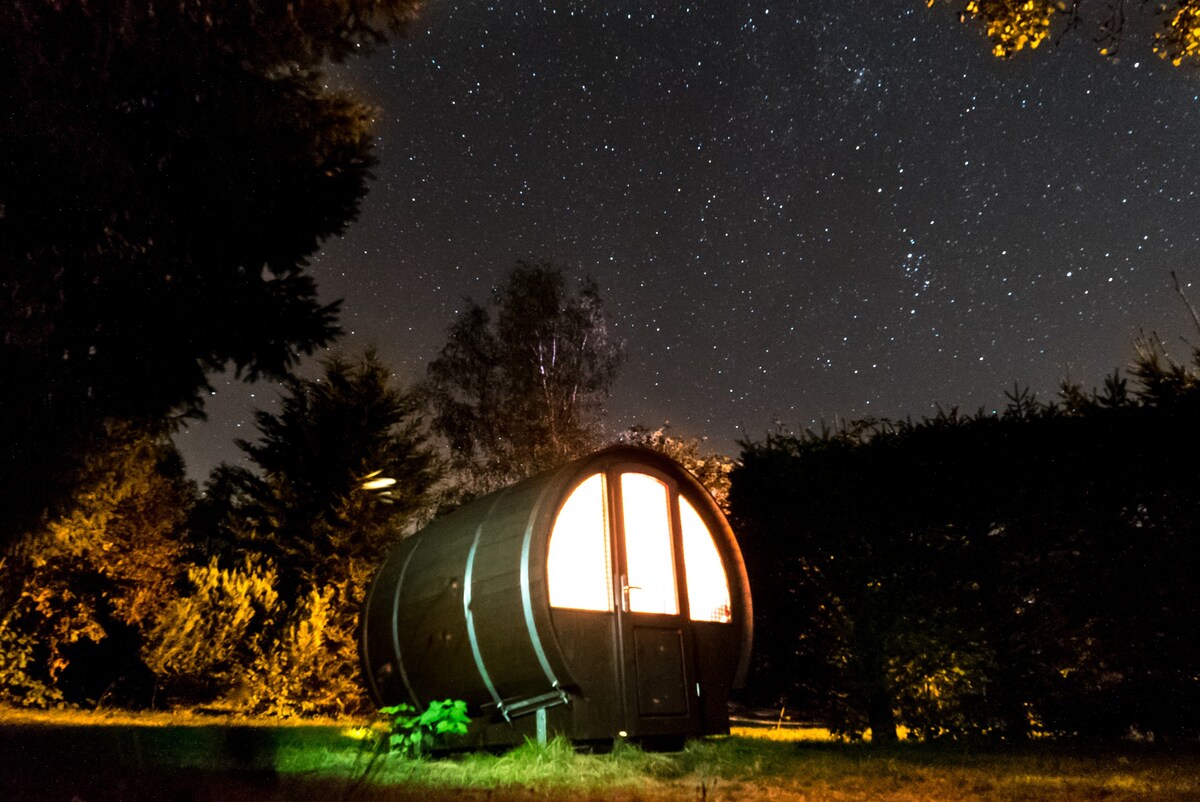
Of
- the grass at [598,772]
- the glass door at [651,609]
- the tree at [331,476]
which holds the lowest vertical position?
the grass at [598,772]

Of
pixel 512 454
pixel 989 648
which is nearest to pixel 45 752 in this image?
pixel 989 648

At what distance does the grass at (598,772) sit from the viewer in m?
4.65

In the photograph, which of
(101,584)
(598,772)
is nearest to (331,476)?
(101,584)

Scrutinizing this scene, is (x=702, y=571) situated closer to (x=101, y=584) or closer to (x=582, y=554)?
(x=582, y=554)

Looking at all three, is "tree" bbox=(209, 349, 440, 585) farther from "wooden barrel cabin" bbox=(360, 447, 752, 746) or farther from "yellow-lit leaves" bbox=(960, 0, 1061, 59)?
"yellow-lit leaves" bbox=(960, 0, 1061, 59)

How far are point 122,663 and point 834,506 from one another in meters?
13.6

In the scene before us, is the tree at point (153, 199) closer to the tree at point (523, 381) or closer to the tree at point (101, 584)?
the tree at point (101, 584)

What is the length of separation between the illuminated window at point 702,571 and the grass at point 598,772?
1.34 m

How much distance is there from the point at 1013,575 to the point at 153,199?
10598 mm

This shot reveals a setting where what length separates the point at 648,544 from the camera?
7715mm

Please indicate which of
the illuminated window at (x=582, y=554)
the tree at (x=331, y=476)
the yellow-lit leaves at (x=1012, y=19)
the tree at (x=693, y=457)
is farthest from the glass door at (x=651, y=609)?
the tree at (x=693, y=457)

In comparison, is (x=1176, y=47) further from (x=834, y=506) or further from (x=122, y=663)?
(x=122, y=663)

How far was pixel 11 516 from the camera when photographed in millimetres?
9039

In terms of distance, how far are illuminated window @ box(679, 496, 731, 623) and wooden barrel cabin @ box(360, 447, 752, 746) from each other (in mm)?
15
